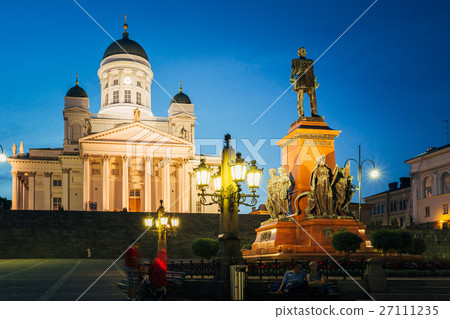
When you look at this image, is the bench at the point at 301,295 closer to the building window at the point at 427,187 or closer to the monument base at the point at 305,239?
the monument base at the point at 305,239

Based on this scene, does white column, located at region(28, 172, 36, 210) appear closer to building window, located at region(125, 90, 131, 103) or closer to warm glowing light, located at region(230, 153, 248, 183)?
building window, located at region(125, 90, 131, 103)

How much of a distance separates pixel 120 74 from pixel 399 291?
76.2 m

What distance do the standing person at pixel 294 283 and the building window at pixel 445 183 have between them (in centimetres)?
6144

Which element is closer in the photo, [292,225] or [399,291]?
[399,291]

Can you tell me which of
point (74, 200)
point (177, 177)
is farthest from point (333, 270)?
point (74, 200)

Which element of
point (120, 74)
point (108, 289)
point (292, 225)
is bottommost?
point (108, 289)

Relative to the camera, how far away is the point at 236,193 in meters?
13.7

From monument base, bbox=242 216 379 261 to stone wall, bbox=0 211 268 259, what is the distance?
2481 centimetres

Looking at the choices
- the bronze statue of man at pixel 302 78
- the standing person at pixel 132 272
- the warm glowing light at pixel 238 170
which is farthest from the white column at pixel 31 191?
the warm glowing light at pixel 238 170

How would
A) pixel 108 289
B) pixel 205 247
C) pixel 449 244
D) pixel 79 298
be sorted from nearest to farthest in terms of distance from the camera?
1. pixel 79 298
2. pixel 108 289
3. pixel 205 247
4. pixel 449 244

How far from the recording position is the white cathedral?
226ft

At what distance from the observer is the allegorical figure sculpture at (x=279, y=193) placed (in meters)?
18.8

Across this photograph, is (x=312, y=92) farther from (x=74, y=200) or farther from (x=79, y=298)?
(x=74, y=200)

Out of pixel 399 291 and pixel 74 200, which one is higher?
pixel 74 200
